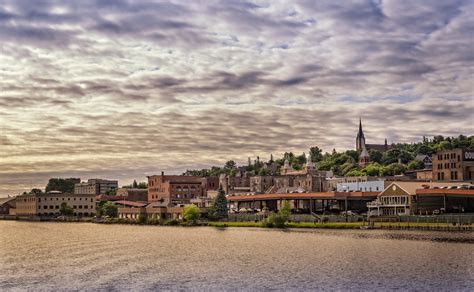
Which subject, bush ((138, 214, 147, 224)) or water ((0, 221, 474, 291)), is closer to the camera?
water ((0, 221, 474, 291))

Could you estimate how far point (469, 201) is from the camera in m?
137

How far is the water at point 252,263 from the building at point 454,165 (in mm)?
78615

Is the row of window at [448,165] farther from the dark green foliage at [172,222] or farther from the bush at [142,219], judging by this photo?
the bush at [142,219]

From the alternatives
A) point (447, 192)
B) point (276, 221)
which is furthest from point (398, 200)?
point (276, 221)

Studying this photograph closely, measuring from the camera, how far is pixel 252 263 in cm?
6925

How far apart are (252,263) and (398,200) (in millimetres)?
76870

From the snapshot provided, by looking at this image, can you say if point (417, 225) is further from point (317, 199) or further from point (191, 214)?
point (191, 214)

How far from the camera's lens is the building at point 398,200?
136 m

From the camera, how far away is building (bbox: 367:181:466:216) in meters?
136

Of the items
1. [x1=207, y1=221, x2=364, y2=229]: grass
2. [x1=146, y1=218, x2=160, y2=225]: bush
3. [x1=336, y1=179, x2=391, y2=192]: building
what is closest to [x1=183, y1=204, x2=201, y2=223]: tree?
[x1=207, y1=221, x2=364, y2=229]: grass

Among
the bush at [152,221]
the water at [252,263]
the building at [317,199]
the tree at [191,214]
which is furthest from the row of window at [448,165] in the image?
the water at [252,263]

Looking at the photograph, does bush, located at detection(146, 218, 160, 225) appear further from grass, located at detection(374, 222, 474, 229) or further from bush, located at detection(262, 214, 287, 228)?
grass, located at detection(374, 222, 474, 229)

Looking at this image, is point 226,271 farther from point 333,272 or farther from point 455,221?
point 455,221

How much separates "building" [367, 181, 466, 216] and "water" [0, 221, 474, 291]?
33693 millimetres
